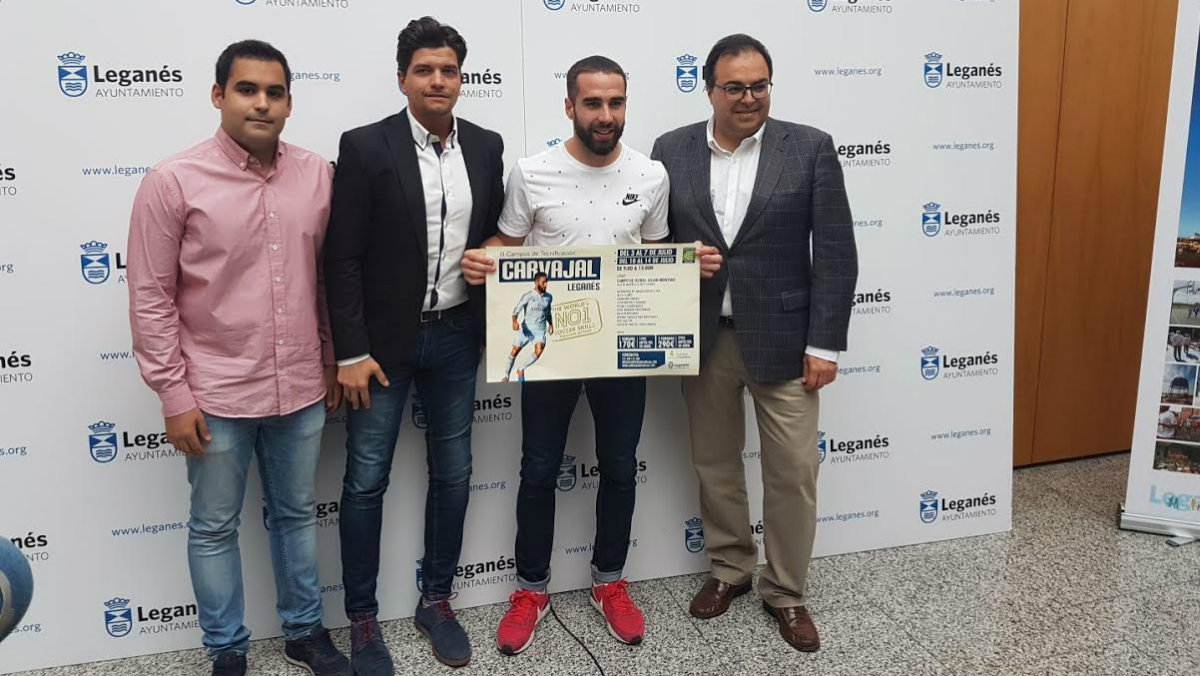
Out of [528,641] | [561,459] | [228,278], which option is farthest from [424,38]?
[528,641]

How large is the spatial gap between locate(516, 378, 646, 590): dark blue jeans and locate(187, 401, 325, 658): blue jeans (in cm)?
63

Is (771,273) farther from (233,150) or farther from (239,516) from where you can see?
(239,516)

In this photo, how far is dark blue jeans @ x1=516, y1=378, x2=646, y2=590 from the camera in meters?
2.44

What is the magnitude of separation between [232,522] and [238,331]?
0.56 meters

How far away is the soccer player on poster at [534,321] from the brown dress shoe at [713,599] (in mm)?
1051

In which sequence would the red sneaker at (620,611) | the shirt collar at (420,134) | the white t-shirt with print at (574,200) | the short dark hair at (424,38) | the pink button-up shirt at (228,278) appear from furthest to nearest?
the red sneaker at (620,611) → the white t-shirt with print at (574,200) → the shirt collar at (420,134) → the short dark hair at (424,38) → the pink button-up shirt at (228,278)

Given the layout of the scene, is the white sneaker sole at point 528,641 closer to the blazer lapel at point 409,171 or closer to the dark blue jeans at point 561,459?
the dark blue jeans at point 561,459

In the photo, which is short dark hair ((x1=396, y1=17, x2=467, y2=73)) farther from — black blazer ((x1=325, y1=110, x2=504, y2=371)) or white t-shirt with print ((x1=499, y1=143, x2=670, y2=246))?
white t-shirt with print ((x1=499, y1=143, x2=670, y2=246))

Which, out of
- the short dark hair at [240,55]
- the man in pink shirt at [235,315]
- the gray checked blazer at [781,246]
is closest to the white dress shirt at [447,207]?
the man in pink shirt at [235,315]

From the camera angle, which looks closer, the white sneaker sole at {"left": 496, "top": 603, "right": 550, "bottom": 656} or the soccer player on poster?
the soccer player on poster

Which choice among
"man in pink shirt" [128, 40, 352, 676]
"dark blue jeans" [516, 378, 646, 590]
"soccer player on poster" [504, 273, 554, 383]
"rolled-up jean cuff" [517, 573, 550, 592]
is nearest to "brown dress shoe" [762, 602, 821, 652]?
"dark blue jeans" [516, 378, 646, 590]

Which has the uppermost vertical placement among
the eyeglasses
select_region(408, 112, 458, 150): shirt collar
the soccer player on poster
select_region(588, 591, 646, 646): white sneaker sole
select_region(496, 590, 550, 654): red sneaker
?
the eyeglasses

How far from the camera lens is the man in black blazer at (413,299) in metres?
2.14

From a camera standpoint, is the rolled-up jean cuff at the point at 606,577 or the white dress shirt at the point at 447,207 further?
the rolled-up jean cuff at the point at 606,577
